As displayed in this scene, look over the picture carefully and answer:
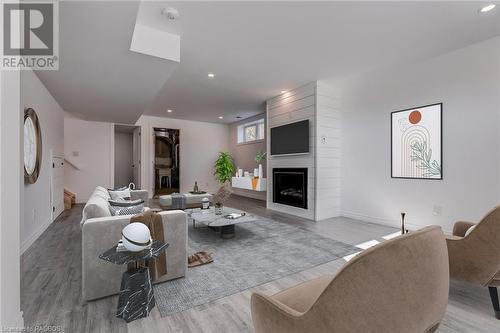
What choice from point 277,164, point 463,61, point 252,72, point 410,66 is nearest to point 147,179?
point 277,164

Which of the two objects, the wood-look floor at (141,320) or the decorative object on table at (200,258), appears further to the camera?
the decorative object on table at (200,258)

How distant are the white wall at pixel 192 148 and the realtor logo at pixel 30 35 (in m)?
4.49

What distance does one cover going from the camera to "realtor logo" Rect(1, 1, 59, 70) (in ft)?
4.40

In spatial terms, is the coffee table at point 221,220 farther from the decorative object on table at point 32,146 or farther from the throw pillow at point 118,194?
the decorative object on table at point 32,146

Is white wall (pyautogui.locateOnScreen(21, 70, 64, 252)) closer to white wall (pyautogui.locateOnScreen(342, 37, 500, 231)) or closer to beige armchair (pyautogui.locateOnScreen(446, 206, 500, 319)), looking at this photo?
beige armchair (pyautogui.locateOnScreen(446, 206, 500, 319))

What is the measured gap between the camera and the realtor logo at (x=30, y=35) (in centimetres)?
134

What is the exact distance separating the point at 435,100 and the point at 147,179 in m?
7.58

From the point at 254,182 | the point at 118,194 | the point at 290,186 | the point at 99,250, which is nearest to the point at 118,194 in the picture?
the point at 118,194

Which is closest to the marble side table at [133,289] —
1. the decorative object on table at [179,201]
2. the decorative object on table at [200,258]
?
the decorative object on table at [200,258]

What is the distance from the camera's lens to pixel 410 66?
384 cm

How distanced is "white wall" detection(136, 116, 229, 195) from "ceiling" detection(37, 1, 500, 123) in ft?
9.53

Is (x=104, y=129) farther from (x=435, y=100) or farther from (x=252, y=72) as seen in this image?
(x=435, y=100)

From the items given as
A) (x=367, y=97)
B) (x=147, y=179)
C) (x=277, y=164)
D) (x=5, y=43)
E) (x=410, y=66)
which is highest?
(x=410, y=66)

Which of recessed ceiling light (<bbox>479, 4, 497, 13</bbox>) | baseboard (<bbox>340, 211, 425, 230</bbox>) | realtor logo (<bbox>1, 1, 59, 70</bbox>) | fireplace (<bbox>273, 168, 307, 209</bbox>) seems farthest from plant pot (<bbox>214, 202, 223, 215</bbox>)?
recessed ceiling light (<bbox>479, 4, 497, 13</bbox>)
